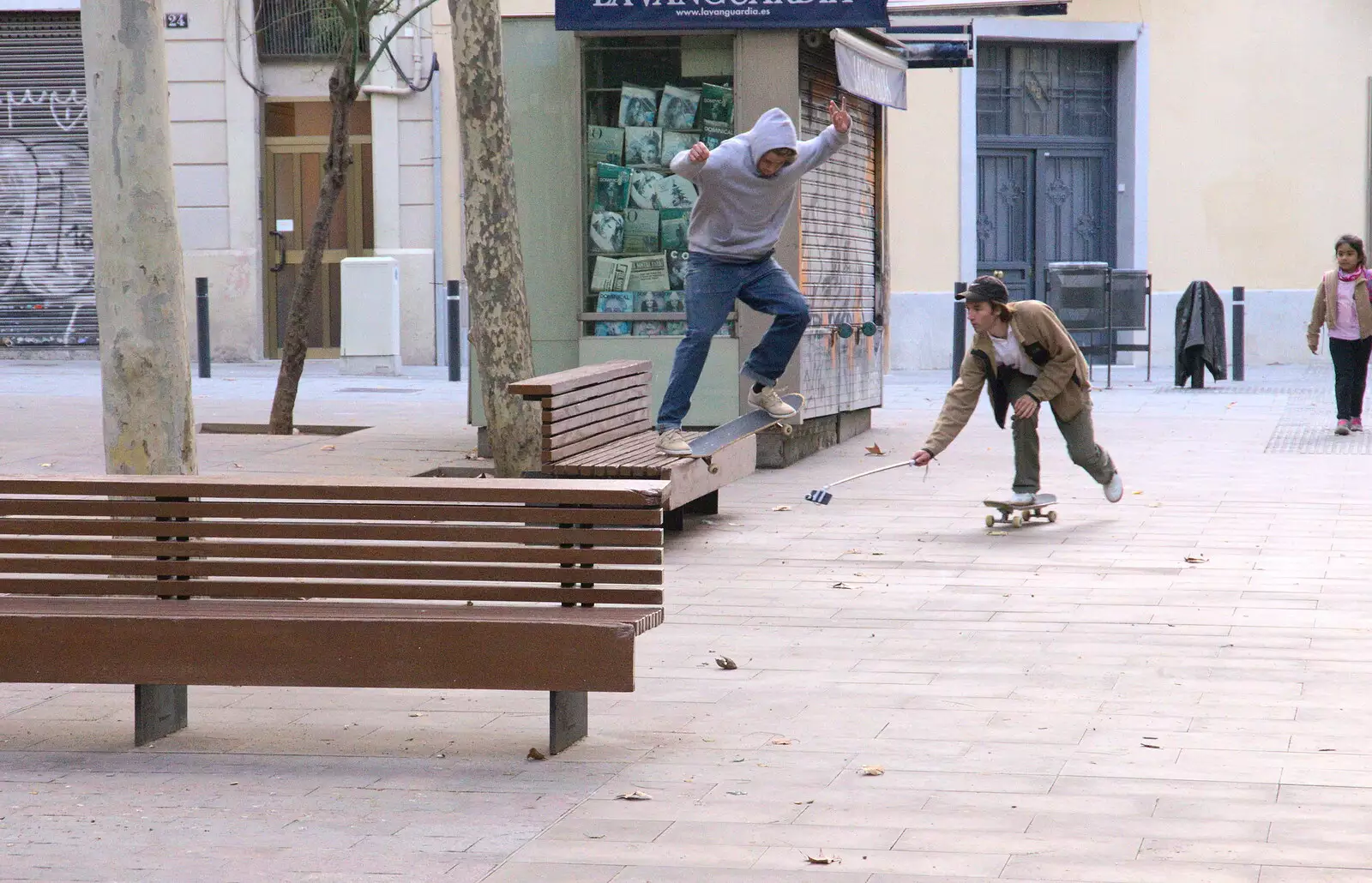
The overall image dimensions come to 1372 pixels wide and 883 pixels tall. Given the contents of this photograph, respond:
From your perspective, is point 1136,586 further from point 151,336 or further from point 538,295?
point 538,295

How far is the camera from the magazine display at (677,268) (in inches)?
449

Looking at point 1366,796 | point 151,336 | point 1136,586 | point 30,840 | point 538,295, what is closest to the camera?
point 30,840

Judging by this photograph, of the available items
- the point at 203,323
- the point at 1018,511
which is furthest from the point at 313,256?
the point at 1018,511

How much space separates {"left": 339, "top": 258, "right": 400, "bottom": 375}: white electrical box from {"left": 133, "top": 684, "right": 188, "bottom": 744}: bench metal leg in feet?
46.5

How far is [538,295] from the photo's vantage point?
11.4 metres

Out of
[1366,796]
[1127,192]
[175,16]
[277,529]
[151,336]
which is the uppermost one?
[175,16]

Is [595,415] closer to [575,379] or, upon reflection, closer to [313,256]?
[575,379]

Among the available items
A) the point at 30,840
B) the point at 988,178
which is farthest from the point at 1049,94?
the point at 30,840

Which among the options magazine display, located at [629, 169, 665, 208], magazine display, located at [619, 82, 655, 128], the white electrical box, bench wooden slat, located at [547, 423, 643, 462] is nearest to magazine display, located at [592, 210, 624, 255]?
magazine display, located at [629, 169, 665, 208]

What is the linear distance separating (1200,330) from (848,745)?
43.2ft

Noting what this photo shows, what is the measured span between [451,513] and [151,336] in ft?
6.38

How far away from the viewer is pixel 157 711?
495 centimetres

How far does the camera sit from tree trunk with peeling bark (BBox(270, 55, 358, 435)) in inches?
500

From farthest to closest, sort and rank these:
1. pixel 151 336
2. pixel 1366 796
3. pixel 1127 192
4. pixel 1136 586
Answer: pixel 1127 192, pixel 1136 586, pixel 151 336, pixel 1366 796
